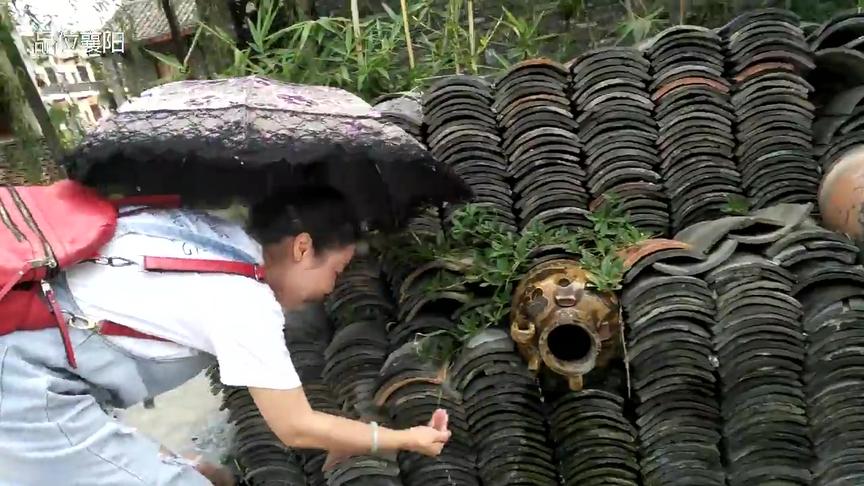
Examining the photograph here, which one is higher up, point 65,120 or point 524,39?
point 524,39

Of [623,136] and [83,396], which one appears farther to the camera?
[623,136]

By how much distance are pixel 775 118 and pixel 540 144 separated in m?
0.76

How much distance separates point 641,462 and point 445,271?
822 mm

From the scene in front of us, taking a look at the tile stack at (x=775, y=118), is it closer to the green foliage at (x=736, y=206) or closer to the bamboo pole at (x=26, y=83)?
the green foliage at (x=736, y=206)

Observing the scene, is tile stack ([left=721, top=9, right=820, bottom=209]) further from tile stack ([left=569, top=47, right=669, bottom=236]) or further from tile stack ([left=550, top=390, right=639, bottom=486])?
tile stack ([left=550, top=390, right=639, bottom=486])

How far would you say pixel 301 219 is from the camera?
140 centimetres

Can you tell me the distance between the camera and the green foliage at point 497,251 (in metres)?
2.18

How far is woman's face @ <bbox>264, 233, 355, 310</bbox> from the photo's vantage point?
1.42 meters

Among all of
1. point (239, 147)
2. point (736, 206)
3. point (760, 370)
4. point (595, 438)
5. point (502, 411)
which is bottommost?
point (595, 438)

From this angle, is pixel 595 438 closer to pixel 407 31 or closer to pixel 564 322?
pixel 564 322

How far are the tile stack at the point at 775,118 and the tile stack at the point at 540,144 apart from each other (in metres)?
0.55

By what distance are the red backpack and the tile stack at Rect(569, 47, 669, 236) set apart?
1479mm

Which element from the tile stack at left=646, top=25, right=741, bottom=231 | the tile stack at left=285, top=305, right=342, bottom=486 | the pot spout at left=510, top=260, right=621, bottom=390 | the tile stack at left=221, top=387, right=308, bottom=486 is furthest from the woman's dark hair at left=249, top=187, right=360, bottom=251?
the tile stack at left=646, top=25, right=741, bottom=231

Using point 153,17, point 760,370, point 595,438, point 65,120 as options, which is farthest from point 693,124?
point 65,120
